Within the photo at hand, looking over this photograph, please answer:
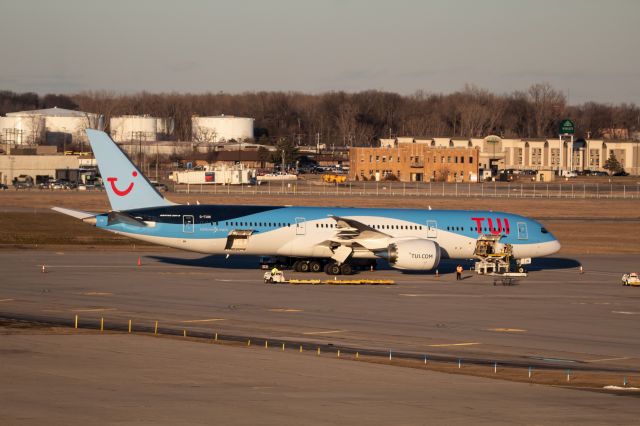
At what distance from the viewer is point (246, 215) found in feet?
184

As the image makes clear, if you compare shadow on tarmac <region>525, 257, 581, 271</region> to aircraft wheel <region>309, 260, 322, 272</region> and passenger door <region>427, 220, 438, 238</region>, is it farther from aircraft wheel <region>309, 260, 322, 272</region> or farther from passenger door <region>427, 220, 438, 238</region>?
aircraft wheel <region>309, 260, 322, 272</region>

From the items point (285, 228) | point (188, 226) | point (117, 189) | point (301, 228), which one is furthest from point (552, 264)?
point (117, 189)

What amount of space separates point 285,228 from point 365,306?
12.2m

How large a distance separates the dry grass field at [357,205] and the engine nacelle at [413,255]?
21832 millimetres

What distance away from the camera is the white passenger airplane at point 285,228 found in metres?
54.9

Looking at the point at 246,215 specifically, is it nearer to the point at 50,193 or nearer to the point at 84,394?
the point at 84,394

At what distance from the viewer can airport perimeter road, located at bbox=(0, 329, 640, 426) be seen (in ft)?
76.6

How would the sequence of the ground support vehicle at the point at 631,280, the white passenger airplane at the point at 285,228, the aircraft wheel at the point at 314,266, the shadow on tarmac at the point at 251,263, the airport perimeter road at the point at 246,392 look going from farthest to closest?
the shadow on tarmac at the point at 251,263, the aircraft wheel at the point at 314,266, the white passenger airplane at the point at 285,228, the ground support vehicle at the point at 631,280, the airport perimeter road at the point at 246,392

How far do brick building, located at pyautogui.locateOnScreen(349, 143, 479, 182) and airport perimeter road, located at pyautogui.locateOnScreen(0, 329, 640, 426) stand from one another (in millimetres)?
123153

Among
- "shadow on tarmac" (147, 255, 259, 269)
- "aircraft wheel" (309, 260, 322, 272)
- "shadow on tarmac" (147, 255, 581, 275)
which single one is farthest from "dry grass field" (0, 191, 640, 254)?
"aircraft wheel" (309, 260, 322, 272)

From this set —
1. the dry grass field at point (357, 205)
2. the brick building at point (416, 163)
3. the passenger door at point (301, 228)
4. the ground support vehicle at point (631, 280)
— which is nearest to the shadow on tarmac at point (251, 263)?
the passenger door at point (301, 228)

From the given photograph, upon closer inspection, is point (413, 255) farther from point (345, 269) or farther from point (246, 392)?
point (246, 392)

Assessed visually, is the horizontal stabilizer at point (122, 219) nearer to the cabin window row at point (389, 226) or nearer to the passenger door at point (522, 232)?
the cabin window row at point (389, 226)

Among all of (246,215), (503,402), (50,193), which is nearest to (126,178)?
(246,215)
